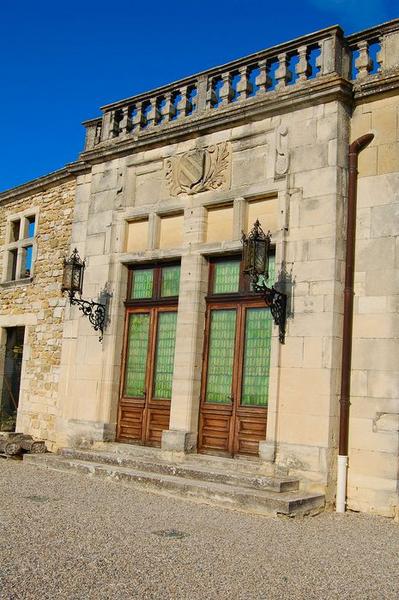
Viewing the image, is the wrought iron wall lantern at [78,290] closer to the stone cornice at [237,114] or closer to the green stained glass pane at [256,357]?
the stone cornice at [237,114]

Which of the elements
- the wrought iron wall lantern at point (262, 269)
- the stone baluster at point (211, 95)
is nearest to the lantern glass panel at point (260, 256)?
the wrought iron wall lantern at point (262, 269)

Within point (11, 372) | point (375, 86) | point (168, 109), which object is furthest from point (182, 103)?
point (11, 372)

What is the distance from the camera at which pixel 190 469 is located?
8023mm

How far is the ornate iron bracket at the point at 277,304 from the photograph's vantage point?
7969 millimetres

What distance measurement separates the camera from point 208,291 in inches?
359

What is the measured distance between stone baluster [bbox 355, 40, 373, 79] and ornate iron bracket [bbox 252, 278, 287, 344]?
2.85 meters

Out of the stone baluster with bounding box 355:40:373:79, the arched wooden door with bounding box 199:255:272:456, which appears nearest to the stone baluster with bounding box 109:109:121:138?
the arched wooden door with bounding box 199:255:272:456

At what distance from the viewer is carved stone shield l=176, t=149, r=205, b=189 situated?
30.2ft

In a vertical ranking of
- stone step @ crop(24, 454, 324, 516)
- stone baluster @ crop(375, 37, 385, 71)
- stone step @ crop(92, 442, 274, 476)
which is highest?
stone baluster @ crop(375, 37, 385, 71)

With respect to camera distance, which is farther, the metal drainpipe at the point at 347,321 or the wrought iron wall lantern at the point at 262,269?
the wrought iron wall lantern at the point at 262,269

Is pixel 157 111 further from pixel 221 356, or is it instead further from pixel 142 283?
pixel 221 356

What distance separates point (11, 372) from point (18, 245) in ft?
8.18

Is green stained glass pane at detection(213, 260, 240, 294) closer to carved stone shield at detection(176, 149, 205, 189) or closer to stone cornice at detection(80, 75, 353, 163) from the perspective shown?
carved stone shield at detection(176, 149, 205, 189)

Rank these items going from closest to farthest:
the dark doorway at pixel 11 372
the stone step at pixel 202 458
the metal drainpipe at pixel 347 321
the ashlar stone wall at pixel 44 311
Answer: the metal drainpipe at pixel 347 321, the stone step at pixel 202 458, the ashlar stone wall at pixel 44 311, the dark doorway at pixel 11 372
